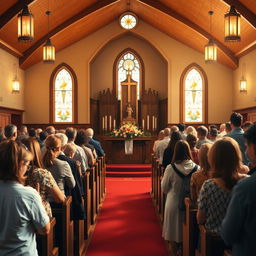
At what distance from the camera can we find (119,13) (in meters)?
13.7

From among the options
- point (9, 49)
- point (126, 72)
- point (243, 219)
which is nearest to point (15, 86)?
point (9, 49)

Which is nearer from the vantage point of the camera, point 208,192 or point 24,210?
point 24,210

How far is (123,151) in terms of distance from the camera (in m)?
12.2

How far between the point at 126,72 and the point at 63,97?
2.77 meters

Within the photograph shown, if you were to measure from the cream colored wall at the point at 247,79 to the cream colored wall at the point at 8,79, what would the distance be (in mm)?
7861

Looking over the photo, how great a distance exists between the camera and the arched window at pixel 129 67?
14922 mm

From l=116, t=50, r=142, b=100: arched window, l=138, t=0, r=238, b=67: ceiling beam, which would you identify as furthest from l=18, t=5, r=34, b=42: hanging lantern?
l=116, t=50, r=142, b=100: arched window

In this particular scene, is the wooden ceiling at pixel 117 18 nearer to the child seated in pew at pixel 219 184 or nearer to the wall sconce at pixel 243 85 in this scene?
the wall sconce at pixel 243 85

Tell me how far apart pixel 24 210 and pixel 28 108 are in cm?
1255

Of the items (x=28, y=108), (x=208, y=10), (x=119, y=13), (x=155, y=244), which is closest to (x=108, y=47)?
(x=119, y=13)

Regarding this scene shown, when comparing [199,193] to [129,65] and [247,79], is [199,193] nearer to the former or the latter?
[247,79]

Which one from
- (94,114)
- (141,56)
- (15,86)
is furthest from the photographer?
(141,56)

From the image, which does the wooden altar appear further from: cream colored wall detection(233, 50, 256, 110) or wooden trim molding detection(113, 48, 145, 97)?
cream colored wall detection(233, 50, 256, 110)

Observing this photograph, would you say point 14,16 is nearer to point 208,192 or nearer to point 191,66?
point 191,66
